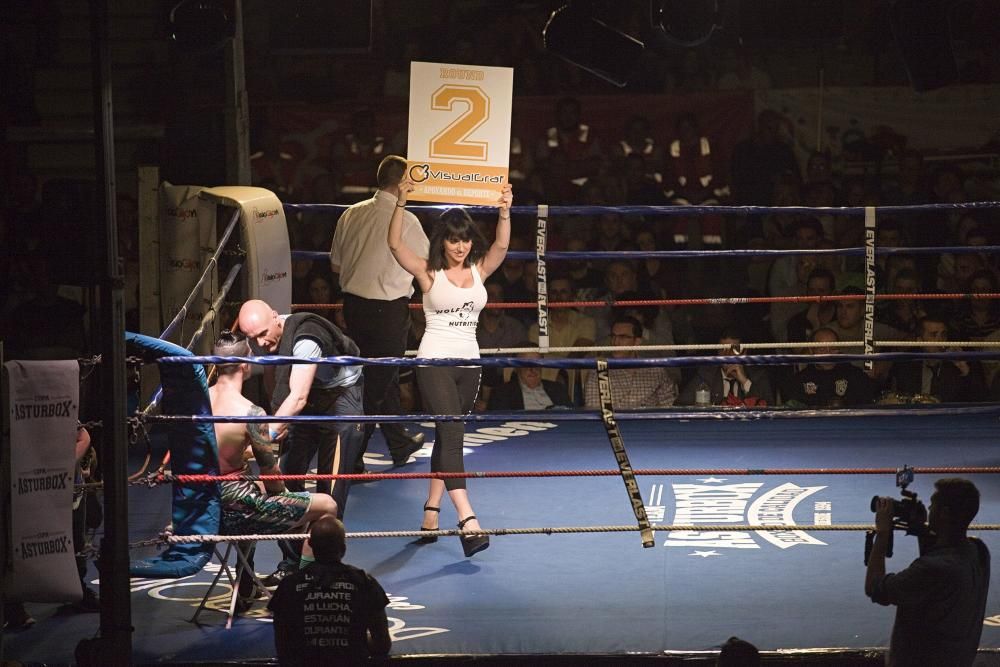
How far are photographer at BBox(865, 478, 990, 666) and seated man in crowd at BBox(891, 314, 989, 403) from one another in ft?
12.3

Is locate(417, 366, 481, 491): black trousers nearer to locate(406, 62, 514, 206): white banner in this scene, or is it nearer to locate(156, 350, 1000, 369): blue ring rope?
locate(406, 62, 514, 206): white banner

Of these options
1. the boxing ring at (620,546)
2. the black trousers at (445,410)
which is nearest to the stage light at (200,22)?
the boxing ring at (620,546)

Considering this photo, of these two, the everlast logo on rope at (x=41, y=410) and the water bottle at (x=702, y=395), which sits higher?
the everlast logo on rope at (x=41, y=410)

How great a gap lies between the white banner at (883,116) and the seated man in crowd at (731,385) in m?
1.95

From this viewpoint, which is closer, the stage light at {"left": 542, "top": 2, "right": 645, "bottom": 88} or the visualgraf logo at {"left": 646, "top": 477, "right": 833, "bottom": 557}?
the visualgraf logo at {"left": 646, "top": 477, "right": 833, "bottom": 557}

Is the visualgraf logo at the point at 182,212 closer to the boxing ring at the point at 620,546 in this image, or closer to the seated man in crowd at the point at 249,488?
the boxing ring at the point at 620,546

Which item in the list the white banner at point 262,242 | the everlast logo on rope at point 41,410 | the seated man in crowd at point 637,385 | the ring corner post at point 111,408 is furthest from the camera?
the seated man in crowd at point 637,385

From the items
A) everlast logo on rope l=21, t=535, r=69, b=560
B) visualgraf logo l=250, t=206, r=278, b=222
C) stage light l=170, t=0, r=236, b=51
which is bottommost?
everlast logo on rope l=21, t=535, r=69, b=560

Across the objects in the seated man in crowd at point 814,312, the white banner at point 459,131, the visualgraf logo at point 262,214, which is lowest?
the seated man in crowd at point 814,312

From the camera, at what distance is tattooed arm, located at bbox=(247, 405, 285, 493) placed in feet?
14.1

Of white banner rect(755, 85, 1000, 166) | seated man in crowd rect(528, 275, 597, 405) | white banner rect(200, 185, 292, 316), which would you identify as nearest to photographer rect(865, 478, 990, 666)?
white banner rect(200, 185, 292, 316)

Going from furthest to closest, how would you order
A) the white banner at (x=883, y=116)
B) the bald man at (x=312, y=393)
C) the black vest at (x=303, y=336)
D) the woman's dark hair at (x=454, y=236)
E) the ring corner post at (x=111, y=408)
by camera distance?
the white banner at (x=883, y=116), the woman's dark hair at (x=454, y=236), the black vest at (x=303, y=336), the bald man at (x=312, y=393), the ring corner post at (x=111, y=408)

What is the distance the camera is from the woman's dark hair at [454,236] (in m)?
4.92

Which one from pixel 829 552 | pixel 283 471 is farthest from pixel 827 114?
pixel 283 471
